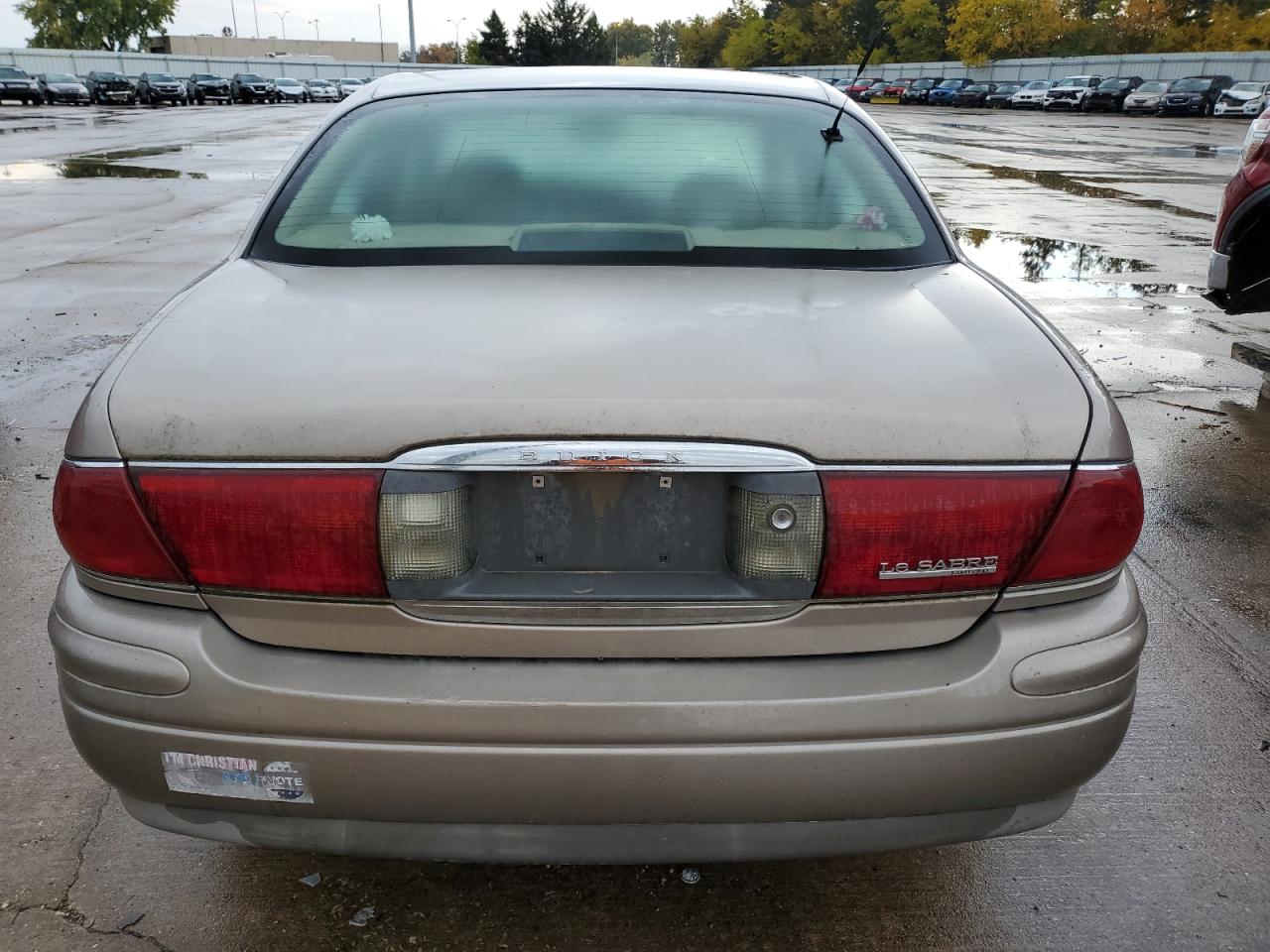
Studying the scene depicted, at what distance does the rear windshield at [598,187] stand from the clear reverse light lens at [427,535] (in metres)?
0.79

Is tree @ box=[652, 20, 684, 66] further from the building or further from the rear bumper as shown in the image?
the rear bumper

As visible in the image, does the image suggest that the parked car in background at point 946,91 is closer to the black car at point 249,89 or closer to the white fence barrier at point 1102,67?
the white fence barrier at point 1102,67

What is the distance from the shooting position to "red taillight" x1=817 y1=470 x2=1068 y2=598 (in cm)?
164

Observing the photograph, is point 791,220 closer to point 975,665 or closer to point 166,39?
point 975,665

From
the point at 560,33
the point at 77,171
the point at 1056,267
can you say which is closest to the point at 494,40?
the point at 560,33

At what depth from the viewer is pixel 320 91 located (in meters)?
62.6

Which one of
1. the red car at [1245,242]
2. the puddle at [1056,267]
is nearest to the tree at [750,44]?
the puddle at [1056,267]

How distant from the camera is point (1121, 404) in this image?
5.67 metres

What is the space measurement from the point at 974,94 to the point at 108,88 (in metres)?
42.4

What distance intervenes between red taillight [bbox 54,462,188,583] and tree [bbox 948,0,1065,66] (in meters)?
72.6

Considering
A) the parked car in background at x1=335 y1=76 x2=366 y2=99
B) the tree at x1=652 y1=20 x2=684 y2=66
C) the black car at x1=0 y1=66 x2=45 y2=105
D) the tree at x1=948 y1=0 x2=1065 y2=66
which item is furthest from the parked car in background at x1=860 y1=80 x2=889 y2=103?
the tree at x1=652 y1=20 x2=684 y2=66

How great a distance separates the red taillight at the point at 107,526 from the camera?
1.67m

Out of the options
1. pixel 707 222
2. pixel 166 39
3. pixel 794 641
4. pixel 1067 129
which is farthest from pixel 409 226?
pixel 166 39

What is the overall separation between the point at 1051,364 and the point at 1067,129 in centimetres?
3585
